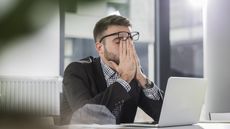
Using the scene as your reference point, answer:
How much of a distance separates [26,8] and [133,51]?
2.03 metres

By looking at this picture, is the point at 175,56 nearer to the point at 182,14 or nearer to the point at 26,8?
the point at 182,14

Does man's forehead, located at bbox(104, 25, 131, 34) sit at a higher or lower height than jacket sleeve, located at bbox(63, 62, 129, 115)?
higher

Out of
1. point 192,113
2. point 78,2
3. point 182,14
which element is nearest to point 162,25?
point 182,14

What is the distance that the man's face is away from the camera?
219 centimetres

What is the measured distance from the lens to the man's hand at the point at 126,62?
214cm

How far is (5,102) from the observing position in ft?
0.40

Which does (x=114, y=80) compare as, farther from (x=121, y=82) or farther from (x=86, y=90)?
(x=86, y=90)

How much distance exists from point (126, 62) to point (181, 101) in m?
1.16

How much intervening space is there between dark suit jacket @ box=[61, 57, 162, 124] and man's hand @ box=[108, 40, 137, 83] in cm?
9

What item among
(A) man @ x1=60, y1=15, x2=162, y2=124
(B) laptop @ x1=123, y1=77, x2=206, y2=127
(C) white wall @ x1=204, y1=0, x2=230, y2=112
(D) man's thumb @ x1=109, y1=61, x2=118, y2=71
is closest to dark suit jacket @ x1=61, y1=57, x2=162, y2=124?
(A) man @ x1=60, y1=15, x2=162, y2=124

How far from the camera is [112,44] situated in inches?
88.0

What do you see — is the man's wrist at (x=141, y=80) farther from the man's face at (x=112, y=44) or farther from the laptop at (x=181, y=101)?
the laptop at (x=181, y=101)

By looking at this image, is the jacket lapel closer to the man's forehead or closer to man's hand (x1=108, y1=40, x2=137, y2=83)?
man's hand (x1=108, y1=40, x2=137, y2=83)

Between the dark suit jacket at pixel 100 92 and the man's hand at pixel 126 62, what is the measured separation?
9cm
